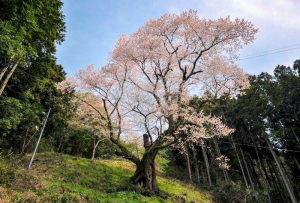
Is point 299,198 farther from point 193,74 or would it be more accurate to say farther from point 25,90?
point 25,90

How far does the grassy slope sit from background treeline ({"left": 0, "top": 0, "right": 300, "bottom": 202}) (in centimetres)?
213

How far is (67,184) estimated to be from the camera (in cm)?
1320

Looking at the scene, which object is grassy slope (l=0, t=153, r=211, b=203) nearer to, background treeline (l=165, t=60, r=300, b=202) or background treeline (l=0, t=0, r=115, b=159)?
background treeline (l=0, t=0, r=115, b=159)

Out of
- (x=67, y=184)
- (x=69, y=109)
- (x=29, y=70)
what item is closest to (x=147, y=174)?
(x=67, y=184)

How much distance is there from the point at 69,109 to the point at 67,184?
13.2 meters

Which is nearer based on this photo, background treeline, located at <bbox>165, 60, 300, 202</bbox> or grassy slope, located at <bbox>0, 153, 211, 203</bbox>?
grassy slope, located at <bbox>0, 153, 211, 203</bbox>

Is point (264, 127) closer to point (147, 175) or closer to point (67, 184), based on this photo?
point (147, 175)

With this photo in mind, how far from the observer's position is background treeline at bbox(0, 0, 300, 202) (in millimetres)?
13593

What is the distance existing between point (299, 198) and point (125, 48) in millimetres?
33724

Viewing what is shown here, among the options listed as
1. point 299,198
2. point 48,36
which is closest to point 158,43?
point 48,36

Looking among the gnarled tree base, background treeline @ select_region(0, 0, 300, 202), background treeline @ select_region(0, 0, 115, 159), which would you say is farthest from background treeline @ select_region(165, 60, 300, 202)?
background treeline @ select_region(0, 0, 115, 159)

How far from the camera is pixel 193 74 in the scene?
17578 millimetres

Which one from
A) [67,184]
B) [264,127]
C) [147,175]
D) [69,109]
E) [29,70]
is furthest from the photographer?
[264,127]

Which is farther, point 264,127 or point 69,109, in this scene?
point 264,127
